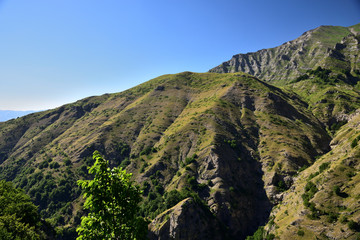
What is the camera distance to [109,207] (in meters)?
12.7

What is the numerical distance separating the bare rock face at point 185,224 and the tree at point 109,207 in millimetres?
44340

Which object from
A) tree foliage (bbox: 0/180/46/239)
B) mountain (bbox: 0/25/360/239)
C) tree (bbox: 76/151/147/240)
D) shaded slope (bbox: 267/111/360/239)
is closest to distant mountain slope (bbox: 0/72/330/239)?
mountain (bbox: 0/25/360/239)

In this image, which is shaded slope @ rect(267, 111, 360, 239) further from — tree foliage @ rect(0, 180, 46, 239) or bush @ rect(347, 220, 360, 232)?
tree foliage @ rect(0, 180, 46, 239)

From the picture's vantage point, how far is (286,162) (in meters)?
72.3

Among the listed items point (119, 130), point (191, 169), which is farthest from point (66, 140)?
point (191, 169)

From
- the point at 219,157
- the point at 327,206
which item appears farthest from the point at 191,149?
the point at 327,206

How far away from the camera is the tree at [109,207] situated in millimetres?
12386

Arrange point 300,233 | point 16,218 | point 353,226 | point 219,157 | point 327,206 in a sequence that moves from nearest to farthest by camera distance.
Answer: point 16,218 → point 353,226 → point 300,233 → point 327,206 → point 219,157

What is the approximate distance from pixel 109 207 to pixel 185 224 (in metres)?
46.5

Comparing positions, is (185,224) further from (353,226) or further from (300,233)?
(353,226)

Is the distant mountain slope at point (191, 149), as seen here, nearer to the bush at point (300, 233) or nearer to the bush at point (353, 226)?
the bush at point (300, 233)

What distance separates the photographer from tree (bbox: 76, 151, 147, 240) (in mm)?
12386

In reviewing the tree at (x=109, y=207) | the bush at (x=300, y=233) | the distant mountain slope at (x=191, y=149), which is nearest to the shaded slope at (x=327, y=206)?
the bush at (x=300, y=233)

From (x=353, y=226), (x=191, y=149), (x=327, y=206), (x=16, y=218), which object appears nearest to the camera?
(x=16, y=218)
